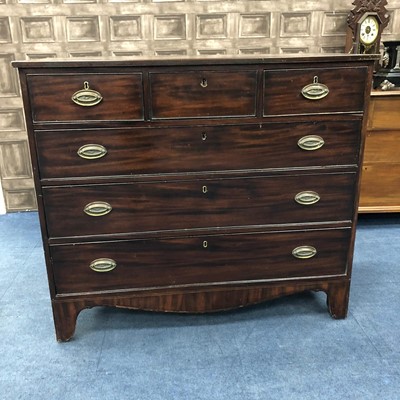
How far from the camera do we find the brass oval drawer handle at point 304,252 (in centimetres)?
180

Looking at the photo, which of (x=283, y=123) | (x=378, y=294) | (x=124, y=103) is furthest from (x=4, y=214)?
(x=378, y=294)

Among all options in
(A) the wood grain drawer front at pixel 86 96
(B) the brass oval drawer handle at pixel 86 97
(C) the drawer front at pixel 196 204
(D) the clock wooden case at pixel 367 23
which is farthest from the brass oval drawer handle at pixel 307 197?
(D) the clock wooden case at pixel 367 23

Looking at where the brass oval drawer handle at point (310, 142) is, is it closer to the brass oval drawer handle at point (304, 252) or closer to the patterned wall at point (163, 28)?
the brass oval drawer handle at point (304, 252)

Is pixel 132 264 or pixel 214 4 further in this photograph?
pixel 214 4

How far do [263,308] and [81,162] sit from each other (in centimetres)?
109

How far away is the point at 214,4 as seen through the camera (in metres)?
2.76

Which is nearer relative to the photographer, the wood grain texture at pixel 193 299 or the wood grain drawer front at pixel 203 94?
the wood grain drawer front at pixel 203 94

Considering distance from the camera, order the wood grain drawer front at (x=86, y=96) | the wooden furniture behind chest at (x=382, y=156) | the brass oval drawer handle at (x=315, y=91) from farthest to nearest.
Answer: the wooden furniture behind chest at (x=382, y=156) < the brass oval drawer handle at (x=315, y=91) < the wood grain drawer front at (x=86, y=96)

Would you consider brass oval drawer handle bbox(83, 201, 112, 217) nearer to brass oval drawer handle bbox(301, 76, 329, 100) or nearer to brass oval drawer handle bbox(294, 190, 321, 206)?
brass oval drawer handle bbox(294, 190, 321, 206)

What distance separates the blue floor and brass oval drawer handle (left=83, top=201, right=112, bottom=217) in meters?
0.58

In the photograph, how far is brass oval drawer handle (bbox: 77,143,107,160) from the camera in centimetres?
156

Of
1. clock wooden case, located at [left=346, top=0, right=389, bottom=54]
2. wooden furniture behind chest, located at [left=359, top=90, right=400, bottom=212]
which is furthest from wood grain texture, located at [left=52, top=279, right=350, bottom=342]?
clock wooden case, located at [left=346, top=0, right=389, bottom=54]

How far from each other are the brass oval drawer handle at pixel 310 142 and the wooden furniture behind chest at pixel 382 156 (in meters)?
1.11

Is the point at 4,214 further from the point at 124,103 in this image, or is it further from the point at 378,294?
the point at 378,294
